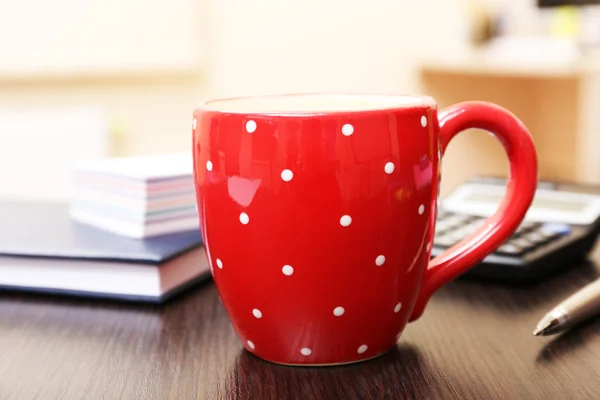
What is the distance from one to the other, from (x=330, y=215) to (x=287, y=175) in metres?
0.03

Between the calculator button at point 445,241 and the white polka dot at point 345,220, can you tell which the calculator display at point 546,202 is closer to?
the calculator button at point 445,241

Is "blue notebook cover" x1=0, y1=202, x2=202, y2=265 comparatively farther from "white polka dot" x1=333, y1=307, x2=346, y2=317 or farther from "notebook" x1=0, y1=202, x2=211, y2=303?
"white polka dot" x1=333, y1=307, x2=346, y2=317

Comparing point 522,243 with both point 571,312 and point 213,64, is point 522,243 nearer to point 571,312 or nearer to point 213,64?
point 571,312

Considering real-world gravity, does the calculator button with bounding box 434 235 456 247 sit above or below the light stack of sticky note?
below

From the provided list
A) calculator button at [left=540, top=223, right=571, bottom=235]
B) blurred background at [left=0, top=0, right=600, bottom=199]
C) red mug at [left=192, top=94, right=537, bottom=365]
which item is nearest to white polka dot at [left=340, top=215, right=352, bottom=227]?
red mug at [left=192, top=94, right=537, bottom=365]

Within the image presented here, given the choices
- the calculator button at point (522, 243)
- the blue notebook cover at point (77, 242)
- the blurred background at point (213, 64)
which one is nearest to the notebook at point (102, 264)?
the blue notebook cover at point (77, 242)

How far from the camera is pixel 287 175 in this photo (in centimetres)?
33

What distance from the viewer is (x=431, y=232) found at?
1.23 ft

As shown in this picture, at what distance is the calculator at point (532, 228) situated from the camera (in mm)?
490

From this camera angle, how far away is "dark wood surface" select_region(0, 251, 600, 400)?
13.3 inches

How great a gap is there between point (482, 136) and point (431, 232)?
1.59 metres

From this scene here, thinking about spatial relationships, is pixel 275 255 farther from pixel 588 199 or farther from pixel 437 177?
pixel 588 199

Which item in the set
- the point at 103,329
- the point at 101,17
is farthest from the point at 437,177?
the point at 101,17

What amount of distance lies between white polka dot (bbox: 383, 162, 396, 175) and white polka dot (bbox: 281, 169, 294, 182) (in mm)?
45
